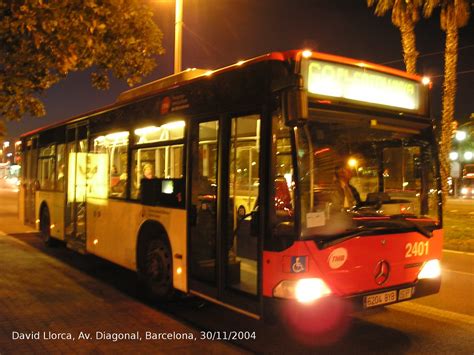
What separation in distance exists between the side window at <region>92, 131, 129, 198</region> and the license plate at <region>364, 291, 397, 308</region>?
14.5 ft

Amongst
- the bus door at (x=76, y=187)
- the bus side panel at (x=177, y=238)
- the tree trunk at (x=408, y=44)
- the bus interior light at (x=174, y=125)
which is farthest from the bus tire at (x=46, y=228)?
the tree trunk at (x=408, y=44)

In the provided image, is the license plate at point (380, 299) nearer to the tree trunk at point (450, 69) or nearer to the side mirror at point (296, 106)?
the side mirror at point (296, 106)

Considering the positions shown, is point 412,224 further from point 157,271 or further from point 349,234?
point 157,271

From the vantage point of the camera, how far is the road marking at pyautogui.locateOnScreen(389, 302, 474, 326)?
670 centimetres

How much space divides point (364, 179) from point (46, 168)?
897 cm

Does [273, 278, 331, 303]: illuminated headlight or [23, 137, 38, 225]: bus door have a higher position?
[23, 137, 38, 225]: bus door

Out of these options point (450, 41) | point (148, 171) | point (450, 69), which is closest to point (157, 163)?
point (148, 171)

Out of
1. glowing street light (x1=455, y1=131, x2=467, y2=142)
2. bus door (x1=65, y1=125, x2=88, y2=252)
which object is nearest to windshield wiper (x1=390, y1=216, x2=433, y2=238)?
bus door (x1=65, y1=125, x2=88, y2=252)

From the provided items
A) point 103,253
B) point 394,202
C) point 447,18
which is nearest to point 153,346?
point 394,202

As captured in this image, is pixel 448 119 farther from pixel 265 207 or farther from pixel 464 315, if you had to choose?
pixel 265 207

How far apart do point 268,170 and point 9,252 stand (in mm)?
8826

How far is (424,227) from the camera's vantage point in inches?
239

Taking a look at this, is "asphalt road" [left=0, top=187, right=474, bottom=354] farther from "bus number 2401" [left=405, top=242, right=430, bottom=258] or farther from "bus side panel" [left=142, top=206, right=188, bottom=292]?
"bus number 2401" [left=405, top=242, right=430, bottom=258]

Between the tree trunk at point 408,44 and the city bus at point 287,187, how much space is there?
12.7 metres
